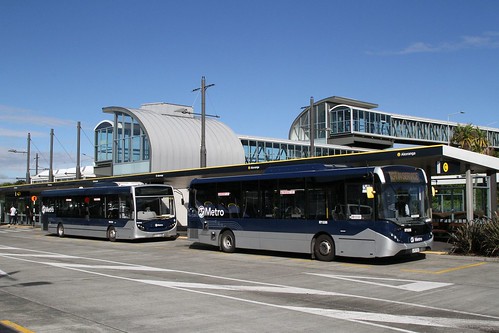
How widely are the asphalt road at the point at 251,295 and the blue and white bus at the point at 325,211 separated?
0.72 m

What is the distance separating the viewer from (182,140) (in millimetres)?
47938

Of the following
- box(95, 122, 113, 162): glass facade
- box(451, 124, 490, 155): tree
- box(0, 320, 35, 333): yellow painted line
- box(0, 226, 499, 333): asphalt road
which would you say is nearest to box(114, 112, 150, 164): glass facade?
box(95, 122, 113, 162): glass facade

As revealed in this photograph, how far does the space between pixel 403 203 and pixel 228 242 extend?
7.63 m

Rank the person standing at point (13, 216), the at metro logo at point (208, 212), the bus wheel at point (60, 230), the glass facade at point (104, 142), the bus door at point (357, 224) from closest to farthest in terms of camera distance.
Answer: the bus door at point (357, 224) < the at metro logo at point (208, 212) < the bus wheel at point (60, 230) < the glass facade at point (104, 142) < the person standing at point (13, 216)

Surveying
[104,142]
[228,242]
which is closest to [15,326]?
[228,242]

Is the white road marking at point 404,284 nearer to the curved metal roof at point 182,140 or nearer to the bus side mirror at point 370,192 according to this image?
the bus side mirror at point 370,192

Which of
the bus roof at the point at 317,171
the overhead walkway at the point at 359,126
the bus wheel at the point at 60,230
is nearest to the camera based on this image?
the bus roof at the point at 317,171

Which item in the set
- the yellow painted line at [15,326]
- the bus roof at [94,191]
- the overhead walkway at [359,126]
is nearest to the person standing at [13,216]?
the bus roof at [94,191]

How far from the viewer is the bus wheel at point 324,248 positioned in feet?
55.0

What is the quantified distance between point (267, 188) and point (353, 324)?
11069mm

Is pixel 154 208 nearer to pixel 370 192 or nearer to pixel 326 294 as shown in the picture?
pixel 370 192

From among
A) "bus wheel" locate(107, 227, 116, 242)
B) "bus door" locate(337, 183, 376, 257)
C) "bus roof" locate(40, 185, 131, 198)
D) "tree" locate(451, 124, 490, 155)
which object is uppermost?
"tree" locate(451, 124, 490, 155)

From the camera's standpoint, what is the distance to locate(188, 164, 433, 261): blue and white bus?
15391 millimetres

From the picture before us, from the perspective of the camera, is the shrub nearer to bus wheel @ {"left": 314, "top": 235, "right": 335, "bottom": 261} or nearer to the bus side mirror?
the bus side mirror
